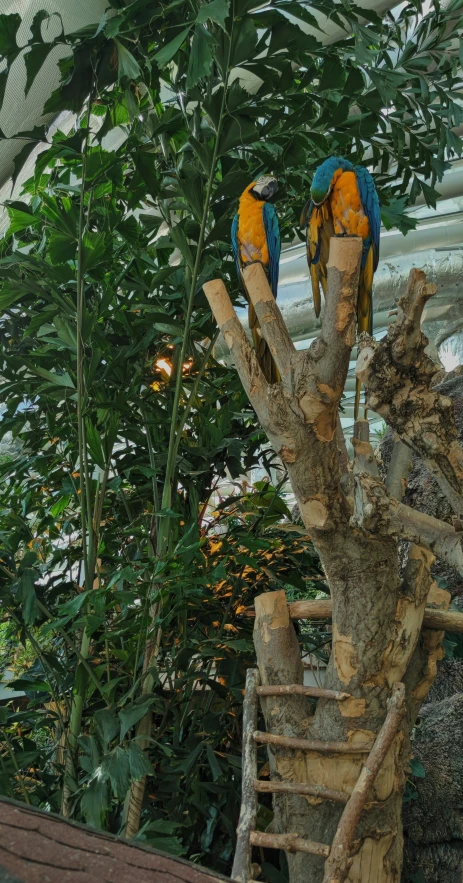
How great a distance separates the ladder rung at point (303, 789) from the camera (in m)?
1.43

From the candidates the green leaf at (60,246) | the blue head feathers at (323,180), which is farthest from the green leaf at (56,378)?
the blue head feathers at (323,180)

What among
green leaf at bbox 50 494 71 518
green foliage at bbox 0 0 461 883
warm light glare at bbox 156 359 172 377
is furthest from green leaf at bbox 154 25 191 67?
green leaf at bbox 50 494 71 518

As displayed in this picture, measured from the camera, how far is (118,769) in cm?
146

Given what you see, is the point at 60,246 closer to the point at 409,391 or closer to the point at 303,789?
the point at 409,391

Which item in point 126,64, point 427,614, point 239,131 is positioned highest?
point 126,64

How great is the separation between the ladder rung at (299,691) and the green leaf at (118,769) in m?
0.33

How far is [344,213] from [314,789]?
1.34 m

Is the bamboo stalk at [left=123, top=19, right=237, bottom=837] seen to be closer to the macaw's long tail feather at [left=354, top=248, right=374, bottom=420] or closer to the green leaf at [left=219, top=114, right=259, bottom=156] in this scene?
the green leaf at [left=219, top=114, right=259, bottom=156]

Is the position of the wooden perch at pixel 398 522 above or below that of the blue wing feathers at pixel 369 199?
below

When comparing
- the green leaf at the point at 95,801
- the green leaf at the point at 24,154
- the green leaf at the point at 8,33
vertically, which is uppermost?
the green leaf at the point at 8,33

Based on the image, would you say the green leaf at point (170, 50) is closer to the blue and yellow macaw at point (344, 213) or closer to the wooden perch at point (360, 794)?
the blue and yellow macaw at point (344, 213)

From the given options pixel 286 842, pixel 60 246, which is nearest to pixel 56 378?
pixel 60 246

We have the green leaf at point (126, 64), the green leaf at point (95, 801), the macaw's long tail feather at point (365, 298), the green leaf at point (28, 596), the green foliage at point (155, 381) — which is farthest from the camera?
the macaw's long tail feather at point (365, 298)

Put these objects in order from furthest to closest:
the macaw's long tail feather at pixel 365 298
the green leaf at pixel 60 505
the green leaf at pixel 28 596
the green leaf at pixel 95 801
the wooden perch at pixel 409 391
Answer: the green leaf at pixel 60 505, the macaw's long tail feather at pixel 365 298, the green leaf at pixel 28 596, the green leaf at pixel 95 801, the wooden perch at pixel 409 391
